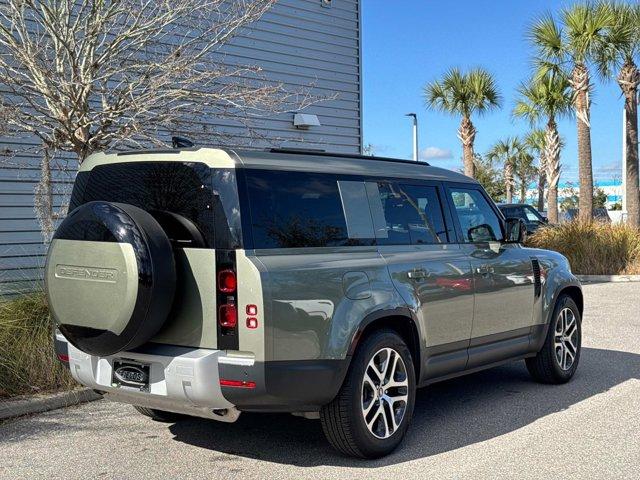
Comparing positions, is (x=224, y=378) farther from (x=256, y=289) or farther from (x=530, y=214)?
(x=530, y=214)

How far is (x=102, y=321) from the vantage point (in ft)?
14.3

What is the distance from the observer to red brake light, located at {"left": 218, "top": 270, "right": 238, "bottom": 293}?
4.30 metres

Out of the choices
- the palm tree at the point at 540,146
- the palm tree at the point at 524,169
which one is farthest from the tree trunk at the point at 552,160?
the palm tree at the point at 524,169

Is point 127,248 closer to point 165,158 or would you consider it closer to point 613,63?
point 165,158

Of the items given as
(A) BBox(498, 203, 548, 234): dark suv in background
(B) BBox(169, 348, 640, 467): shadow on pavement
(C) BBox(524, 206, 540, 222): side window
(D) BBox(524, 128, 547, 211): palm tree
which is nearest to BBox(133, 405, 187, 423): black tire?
(B) BBox(169, 348, 640, 467): shadow on pavement

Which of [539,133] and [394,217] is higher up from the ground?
[539,133]

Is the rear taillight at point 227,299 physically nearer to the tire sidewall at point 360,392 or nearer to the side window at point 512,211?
the tire sidewall at point 360,392

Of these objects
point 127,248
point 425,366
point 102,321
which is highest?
point 127,248

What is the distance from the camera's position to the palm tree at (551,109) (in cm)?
2860

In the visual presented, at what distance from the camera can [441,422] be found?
19.2 feet

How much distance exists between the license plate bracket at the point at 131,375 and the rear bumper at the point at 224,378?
2cm

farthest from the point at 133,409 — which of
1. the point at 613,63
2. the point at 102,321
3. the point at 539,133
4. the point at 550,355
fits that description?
the point at 539,133

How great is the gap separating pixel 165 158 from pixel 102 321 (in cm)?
108

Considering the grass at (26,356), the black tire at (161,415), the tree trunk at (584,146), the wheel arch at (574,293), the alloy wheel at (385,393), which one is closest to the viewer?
the alloy wheel at (385,393)
